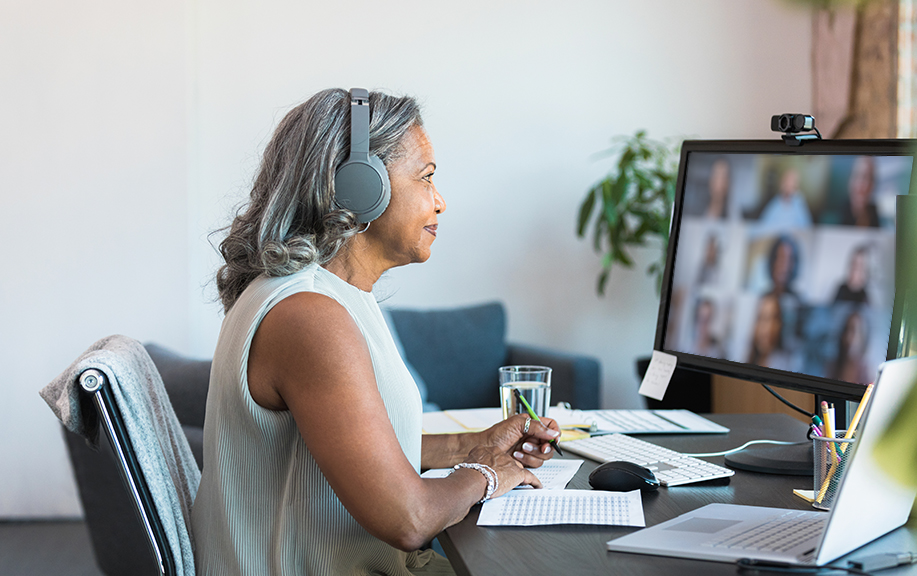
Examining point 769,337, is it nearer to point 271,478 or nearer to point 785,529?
point 785,529

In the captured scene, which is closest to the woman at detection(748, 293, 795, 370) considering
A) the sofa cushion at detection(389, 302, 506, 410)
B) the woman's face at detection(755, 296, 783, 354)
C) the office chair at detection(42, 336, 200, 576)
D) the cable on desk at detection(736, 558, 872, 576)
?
the woman's face at detection(755, 296, 783, 354)

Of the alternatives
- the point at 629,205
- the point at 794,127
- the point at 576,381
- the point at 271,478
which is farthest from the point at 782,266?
the point at 629,205

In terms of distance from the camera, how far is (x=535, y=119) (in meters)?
3.51

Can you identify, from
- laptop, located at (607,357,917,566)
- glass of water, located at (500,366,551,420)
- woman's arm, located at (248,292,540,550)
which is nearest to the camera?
laptop, located at (607,357,917,566)

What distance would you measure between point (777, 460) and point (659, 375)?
26 cm

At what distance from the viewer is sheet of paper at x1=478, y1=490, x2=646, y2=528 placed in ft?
3.07

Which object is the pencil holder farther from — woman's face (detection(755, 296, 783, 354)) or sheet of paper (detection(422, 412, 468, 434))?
sheet of paper (detection(422, 412, 468, 434))

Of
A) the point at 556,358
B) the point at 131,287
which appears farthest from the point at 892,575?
the point at 131,287

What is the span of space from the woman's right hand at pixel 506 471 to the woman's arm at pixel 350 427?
0.08 metres

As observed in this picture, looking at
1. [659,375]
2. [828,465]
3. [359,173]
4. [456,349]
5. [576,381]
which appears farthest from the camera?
[456,349]

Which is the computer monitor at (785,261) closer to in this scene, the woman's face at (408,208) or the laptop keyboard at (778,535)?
the laptop keyboard at (778,535)

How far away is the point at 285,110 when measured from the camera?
324 centimetres

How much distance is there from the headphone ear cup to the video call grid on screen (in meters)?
0.55

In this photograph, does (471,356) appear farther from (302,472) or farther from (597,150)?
(302,472)
